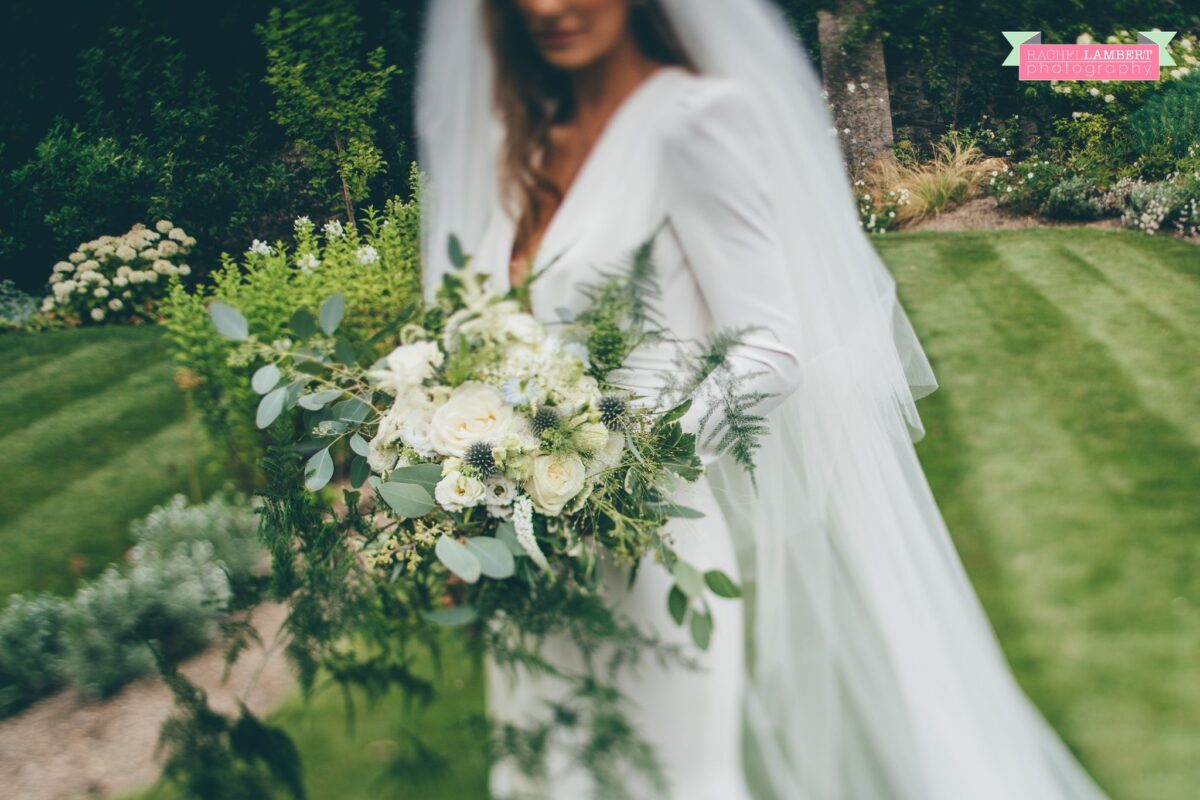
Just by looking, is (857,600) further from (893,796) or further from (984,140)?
(984,140)

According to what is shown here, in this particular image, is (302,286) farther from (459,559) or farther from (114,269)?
(459,559)

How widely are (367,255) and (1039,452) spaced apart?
211cm

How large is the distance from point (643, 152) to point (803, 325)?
477mm

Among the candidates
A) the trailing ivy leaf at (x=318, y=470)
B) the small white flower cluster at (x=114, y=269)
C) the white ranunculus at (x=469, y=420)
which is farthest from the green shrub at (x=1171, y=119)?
the small white flower cluster at (x=114, y=269)

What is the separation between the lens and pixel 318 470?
4.80ft

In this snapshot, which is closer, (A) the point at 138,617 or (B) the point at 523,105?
(B) the point at 523,105

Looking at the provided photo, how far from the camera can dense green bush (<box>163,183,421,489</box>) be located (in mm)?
2465

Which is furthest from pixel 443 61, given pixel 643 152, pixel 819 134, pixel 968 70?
pixel 968 70

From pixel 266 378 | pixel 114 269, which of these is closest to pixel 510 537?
pixel 266 378

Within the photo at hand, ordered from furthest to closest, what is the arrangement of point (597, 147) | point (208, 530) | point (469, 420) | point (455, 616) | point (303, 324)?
point (208, 530) → point (597, 147) → point (303, 324) → point (469, 420) → point (455, 616)

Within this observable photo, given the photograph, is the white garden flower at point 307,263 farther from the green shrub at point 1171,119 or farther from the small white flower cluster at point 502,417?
the green shrub at point 1171,119

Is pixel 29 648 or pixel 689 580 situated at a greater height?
pixel 689 580

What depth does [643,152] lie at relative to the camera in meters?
1.71

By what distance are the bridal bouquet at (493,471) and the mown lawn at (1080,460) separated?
1507mm
